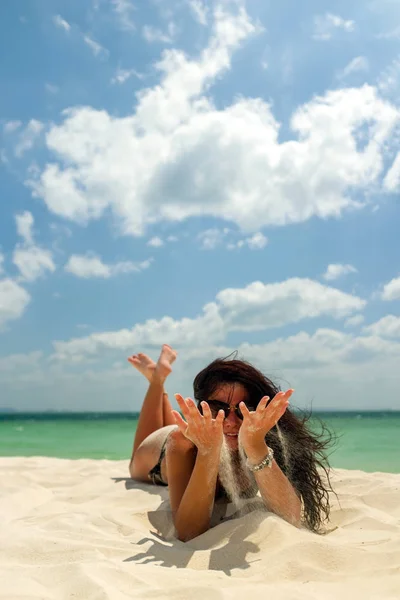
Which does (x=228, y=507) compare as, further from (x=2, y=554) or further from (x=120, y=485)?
(x=120, y=485)

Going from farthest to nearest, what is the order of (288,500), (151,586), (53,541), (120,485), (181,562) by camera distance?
(120,485)
(288,500)
(53,541)
(181,562)
(151,586)

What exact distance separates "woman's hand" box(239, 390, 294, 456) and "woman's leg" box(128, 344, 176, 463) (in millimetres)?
2669

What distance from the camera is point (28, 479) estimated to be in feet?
17.7

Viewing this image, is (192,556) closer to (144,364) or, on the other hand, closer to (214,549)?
(214,549)

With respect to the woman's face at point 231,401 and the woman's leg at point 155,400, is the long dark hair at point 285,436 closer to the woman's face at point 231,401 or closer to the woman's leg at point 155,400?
the woman's face at point 231,401

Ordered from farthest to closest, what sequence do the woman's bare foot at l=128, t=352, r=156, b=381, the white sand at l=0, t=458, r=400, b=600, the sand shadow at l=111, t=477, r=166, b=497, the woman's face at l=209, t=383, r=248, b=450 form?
the woman's bare foot at l=128, t=352, r=156, b=381
the sand shadow at l=111, t=477, r=166, b=497
the woman's face at l=209, t=383, r=248, b=450
the white sand at l=0, t=458, r=400, b=600

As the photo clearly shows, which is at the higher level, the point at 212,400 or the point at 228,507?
the point at 212,400

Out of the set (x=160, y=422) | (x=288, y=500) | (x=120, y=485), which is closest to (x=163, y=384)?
(x=160, y=422)

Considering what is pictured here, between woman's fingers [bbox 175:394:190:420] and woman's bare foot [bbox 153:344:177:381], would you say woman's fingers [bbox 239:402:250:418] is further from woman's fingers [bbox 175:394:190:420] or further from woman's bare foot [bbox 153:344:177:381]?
woman's bare foot [bbox 153:344:177:381]

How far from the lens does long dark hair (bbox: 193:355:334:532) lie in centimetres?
321

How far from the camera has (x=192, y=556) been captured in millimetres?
2594

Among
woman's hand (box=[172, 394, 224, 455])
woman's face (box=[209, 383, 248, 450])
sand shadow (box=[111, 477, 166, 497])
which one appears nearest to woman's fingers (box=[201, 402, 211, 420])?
woman's hand (box=[172, 394, 224, 455])

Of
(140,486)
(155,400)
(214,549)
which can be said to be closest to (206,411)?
(214,549)

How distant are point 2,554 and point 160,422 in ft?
9.23
